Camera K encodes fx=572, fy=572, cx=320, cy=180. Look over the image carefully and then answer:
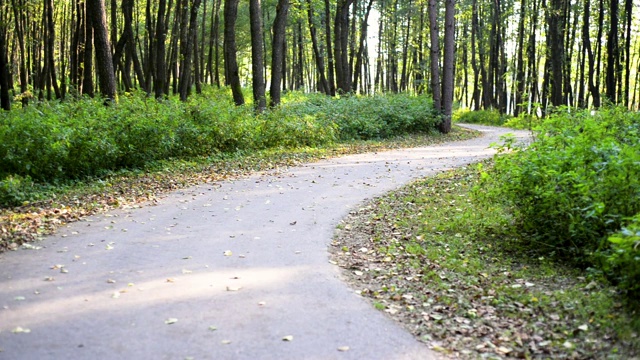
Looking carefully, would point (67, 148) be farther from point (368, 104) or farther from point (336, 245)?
point (368, 104)

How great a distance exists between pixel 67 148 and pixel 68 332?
25.5 ft

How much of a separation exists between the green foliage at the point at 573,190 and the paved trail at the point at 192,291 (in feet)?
8.76

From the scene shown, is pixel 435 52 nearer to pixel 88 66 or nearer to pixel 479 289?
pixel 88 66

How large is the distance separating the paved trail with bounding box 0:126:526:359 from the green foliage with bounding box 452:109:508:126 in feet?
93.6

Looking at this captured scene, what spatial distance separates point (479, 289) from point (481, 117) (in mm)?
33911

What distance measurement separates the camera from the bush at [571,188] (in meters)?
6.39

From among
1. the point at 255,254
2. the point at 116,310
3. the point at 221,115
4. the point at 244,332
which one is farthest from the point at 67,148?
the point at 244,332

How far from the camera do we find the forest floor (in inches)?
190

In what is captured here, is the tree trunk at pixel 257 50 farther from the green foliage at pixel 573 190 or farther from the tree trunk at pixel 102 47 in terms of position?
the green foliage at pixel 573 190

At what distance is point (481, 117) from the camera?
38.5 meters

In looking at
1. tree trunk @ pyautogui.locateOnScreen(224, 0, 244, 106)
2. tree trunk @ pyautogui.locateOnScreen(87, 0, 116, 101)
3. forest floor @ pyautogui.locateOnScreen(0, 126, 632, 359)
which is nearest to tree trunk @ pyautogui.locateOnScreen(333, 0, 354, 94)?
tree trunk @ pyautogui.locateOnScreen(224, 0, 244, 106)

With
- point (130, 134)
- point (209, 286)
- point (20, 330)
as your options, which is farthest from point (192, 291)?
point (130, 134)

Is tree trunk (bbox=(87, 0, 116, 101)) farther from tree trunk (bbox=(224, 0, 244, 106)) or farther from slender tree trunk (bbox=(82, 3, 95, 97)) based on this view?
slender tree trunk (bbox=(82, 3, 95, 97))

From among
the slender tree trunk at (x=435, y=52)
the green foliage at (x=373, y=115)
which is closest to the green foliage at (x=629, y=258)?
the green foliage at (x=373, y=115)
